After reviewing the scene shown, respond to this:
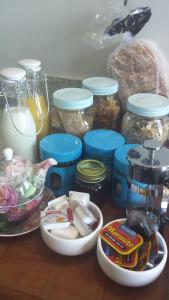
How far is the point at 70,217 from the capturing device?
53cm

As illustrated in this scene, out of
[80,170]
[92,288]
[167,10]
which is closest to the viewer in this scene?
[92,288]

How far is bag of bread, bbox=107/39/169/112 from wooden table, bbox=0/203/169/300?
15.3 inches

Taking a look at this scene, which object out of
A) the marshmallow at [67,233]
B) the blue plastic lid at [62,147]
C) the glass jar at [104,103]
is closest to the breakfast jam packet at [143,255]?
the marshmallow at [67,233]

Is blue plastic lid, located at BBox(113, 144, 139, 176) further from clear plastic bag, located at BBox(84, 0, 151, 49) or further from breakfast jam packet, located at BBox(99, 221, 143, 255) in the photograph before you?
clear plastic bag, located at BBox(84, 0, 151, 49)

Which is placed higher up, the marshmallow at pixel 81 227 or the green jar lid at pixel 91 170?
the green jar lid at pixel 91 170

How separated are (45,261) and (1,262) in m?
0.07

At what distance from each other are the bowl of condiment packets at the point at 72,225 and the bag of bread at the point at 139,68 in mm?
303

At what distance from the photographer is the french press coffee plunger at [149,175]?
500mm

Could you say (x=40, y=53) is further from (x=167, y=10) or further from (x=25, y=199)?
(x=25, y=199)

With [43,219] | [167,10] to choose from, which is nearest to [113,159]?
[43,219]

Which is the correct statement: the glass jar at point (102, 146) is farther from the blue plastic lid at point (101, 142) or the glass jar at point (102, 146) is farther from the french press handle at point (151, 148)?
the french press handle at point (151, 148)

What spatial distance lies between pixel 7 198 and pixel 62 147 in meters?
0.15

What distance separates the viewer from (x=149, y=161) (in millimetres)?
506

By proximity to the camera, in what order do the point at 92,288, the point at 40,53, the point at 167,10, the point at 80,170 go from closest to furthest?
the point at 92,288, the point at 80,170, the point at 167,10, the point at 40,53
